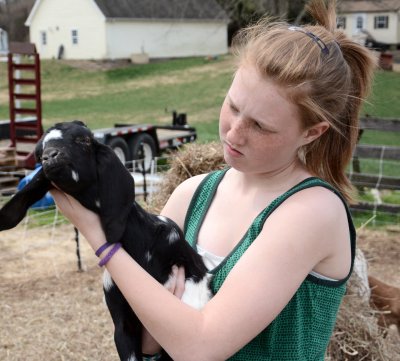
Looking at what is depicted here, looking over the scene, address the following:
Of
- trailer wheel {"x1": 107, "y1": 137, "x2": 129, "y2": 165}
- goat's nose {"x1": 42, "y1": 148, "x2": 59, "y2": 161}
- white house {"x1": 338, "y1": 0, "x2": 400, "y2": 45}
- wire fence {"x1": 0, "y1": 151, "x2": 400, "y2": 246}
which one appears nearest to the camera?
goat's nose {"x1": 42, "y1": 148, "x2": 59, "y2": 161}

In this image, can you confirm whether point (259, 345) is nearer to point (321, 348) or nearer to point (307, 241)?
point (321, 348)

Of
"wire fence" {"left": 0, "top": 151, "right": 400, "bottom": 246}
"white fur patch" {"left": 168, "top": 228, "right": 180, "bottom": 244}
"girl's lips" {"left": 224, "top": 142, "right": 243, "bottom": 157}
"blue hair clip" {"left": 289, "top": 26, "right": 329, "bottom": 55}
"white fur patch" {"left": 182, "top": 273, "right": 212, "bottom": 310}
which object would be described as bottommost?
"wire fence" {"left": 0, "top": 151, "right": 400, "bottom": 246}

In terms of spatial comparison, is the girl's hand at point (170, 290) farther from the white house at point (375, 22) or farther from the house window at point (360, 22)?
the house window at point (360, 22)

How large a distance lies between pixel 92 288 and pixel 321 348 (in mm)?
4819

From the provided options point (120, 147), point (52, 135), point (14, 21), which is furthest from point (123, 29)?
point (52, 135)

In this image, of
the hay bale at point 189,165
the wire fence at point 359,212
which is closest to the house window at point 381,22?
the wire fence at point 359,212

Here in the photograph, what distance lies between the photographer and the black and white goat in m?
1.47

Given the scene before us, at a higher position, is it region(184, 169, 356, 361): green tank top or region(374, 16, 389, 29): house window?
region(374, 16, 389, 29): house window

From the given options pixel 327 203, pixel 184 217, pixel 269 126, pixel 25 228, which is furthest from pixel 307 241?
pixel 25 228

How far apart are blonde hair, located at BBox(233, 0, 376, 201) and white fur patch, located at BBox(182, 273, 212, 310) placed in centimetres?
43

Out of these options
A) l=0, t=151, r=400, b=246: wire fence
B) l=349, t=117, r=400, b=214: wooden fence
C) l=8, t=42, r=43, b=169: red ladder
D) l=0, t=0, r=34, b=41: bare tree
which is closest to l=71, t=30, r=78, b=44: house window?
l=0, t=0, r=34, b=41: bare tree

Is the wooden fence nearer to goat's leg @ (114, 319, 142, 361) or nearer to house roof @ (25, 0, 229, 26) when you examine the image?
goat's leg @ (114, 319, 142, 361)

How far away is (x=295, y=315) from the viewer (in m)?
1.60

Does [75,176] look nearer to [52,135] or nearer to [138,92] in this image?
[52,135]
